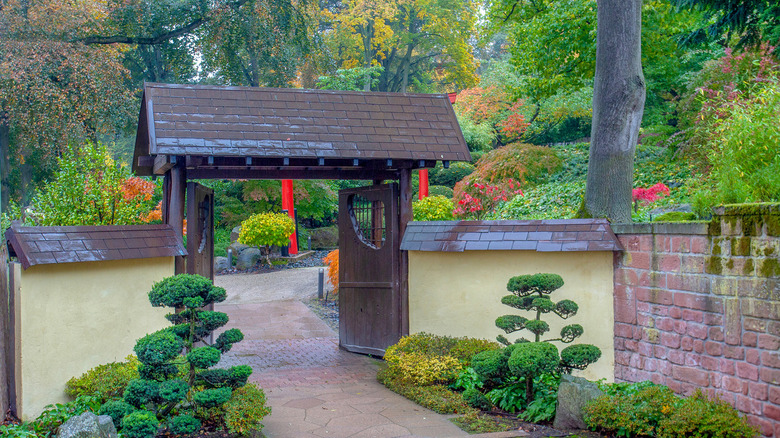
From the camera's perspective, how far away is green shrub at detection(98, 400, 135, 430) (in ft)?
15.1

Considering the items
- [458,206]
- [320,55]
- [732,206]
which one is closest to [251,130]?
[732,206]

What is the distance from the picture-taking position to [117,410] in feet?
15.1

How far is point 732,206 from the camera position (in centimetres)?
469

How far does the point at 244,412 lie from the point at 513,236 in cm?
342

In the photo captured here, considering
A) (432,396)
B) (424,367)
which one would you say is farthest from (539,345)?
(424,367)

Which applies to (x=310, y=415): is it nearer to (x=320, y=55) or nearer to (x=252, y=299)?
(x=252, y=299)

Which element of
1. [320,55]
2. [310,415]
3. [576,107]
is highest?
[320,55]

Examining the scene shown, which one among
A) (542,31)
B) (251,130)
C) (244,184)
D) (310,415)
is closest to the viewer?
(310,415)

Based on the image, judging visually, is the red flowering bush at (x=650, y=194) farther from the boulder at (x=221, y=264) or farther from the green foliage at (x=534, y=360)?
the boulder at (x=221, y=264)

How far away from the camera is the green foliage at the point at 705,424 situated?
430 cm

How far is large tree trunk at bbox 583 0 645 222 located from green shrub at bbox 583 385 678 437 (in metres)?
2.87

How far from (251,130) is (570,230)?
373 centimetres

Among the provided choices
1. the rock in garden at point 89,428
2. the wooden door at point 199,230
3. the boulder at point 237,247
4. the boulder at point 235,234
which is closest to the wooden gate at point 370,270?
the wooden door at point 199,230

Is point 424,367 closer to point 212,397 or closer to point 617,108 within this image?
point 212,397
